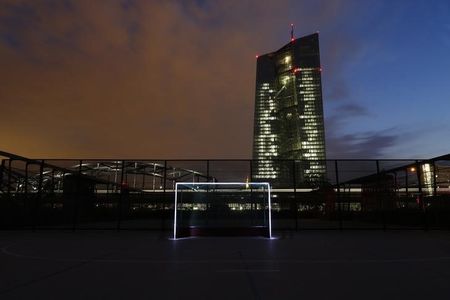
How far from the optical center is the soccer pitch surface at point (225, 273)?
522 centimetres

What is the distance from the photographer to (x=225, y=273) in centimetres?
676

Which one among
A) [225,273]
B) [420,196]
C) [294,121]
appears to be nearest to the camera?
[225,273]

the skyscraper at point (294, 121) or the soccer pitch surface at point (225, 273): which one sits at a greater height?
the skyscraper at point (294, 121)

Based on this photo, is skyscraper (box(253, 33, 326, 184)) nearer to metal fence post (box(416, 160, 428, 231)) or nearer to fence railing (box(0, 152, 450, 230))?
fence railing (box(0, 152, 450, 230))

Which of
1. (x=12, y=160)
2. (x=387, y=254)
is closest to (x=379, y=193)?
(x=387, y=254)

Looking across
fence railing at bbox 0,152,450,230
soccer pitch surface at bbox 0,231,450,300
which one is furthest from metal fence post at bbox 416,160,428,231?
soccer pitch surface at bbox 0,231,450,300

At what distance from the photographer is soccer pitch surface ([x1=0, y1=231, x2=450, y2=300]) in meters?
5.22

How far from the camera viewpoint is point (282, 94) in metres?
192

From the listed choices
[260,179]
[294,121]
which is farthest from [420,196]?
[294,121]

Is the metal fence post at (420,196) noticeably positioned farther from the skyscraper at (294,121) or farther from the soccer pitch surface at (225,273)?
the skyscraper at (294,121)

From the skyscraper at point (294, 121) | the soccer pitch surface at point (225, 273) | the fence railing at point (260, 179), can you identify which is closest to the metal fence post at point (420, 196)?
the fence railing at point (260, 179)

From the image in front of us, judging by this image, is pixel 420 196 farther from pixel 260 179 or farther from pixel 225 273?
pixel 225 273

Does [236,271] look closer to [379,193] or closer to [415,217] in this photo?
[415,217]

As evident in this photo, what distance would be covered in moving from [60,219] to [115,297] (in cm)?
2317
